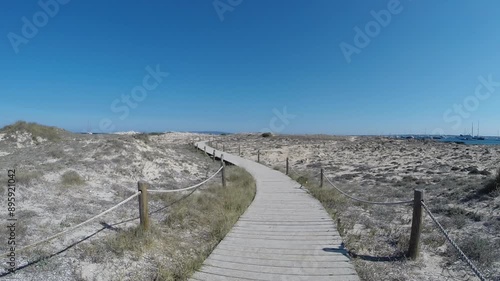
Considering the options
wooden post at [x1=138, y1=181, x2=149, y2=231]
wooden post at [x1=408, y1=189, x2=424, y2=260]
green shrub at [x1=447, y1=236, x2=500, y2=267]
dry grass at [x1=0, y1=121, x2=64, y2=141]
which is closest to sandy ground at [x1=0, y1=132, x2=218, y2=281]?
wooden post at [x1=138, y1=181, x2=149, y2=231]

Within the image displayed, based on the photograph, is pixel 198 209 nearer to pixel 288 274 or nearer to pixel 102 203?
pixel 102 203

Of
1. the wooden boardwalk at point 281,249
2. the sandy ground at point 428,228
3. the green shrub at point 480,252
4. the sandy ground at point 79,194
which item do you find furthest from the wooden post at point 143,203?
the green shrub at point 480,252

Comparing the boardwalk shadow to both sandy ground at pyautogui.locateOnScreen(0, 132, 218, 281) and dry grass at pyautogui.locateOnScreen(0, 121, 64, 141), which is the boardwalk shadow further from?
dry grass at pyautogui.locateOnScreen(0, 121, 64, 141)

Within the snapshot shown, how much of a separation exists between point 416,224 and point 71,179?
10.1 meters

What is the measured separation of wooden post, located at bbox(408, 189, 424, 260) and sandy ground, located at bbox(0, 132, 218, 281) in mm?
4837

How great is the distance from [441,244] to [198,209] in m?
6.34

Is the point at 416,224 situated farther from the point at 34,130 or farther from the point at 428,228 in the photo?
the point at 34,130

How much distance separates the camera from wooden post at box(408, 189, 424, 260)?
18.4ft

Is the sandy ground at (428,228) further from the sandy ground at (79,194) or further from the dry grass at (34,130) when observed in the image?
the dry grass at (34,130)

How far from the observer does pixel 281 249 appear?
6156mm

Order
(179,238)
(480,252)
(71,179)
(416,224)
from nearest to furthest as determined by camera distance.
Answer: (416,224)
(480,252)
(179,238)
(71,179)

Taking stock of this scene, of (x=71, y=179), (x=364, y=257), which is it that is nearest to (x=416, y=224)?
(x=364, y=257)

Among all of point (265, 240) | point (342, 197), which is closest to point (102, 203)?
point (265, 240)

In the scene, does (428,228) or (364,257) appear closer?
(364,257)
